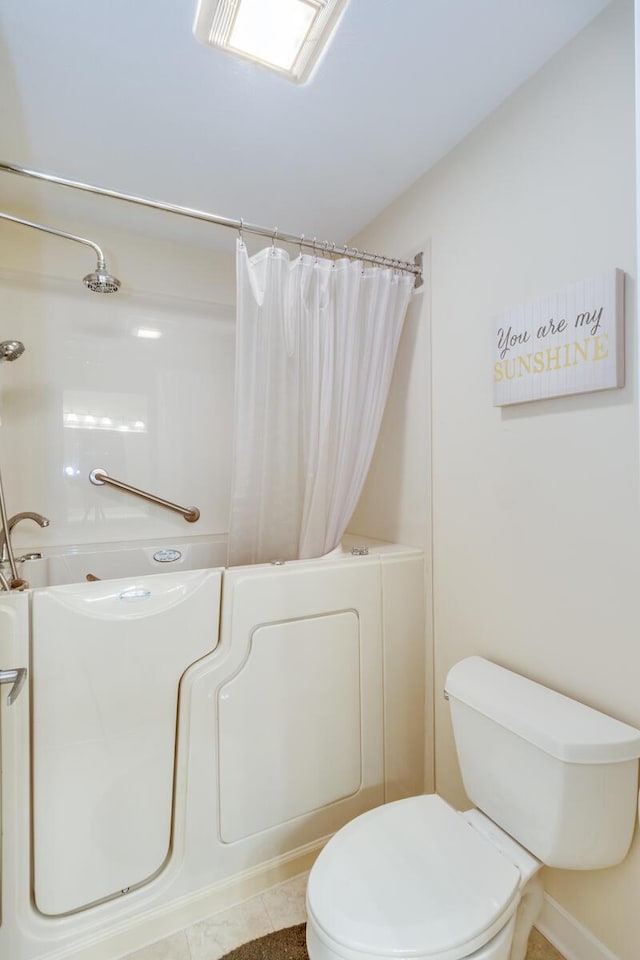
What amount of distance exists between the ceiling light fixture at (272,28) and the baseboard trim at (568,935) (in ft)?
7.94

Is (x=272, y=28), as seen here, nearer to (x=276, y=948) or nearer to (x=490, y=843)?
(x=490, y=843)

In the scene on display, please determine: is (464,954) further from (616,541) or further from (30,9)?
(30,9)

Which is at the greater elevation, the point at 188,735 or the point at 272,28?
the point at 272,28

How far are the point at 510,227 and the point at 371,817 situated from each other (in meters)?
1.73

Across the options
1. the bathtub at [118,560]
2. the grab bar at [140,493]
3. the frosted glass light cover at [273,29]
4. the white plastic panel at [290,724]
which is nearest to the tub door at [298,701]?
the white plastic panel at [290,724]

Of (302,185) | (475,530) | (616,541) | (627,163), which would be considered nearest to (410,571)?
(475,530)

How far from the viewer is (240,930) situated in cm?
125

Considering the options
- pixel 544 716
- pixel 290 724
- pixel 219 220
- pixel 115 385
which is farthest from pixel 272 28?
pixel 290 724

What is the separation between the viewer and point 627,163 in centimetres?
102

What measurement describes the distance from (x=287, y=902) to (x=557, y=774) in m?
0.99

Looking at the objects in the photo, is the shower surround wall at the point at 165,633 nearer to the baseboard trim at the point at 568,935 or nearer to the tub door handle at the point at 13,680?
the tub door handle at the point at 13,680

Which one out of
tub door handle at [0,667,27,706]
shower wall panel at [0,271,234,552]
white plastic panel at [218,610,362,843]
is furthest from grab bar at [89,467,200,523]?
tub door handle at [0,667,27,706]

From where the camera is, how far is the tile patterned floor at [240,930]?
119 centimetres

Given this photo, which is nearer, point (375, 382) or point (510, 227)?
point (510, 227)
